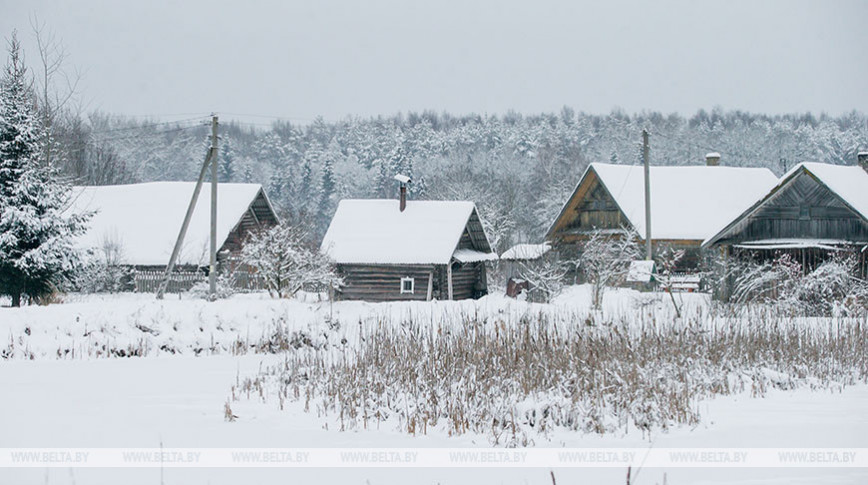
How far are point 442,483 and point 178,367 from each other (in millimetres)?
7550

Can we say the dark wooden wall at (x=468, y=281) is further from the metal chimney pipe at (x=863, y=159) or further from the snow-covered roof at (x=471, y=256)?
the metal chimney pipe at (x=863, y=159)

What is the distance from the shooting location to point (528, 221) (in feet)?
212

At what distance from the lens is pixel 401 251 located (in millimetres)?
30781

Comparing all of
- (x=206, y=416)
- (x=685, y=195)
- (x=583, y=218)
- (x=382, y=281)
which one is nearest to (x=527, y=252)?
(x=583, y=218)

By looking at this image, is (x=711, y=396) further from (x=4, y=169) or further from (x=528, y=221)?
(x=528, y=221)

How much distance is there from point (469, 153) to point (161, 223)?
5917 centimetres

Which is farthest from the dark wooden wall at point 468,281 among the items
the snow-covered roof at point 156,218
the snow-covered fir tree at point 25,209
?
the snow-covered fir tree at point 25,209

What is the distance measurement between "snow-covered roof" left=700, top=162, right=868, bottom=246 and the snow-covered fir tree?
69.0 ft

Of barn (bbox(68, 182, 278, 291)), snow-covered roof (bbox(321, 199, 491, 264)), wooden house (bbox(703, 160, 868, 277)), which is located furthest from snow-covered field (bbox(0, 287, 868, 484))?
barn (bbox(68, 182, 278, 291))

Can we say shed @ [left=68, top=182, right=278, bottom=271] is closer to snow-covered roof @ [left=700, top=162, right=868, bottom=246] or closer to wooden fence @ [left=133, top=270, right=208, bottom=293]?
wooden fence @ [left=133, top=270, right=208, bottom=293]

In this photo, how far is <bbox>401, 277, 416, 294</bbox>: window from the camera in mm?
30906

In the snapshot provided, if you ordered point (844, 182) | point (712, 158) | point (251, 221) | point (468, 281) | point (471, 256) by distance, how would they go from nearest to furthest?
1. point (844, 182)
2. point (471, 256)
3. point (468, 281)
4. point (251, 221)
5. point (712, 158)

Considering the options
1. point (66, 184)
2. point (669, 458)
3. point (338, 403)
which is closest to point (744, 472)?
point (669, 458)

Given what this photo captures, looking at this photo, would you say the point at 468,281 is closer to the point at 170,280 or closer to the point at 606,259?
the point at 606,259
